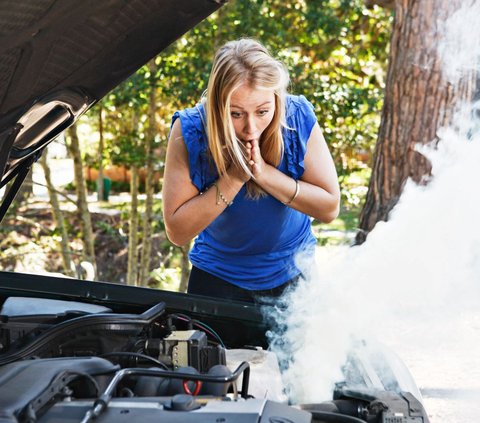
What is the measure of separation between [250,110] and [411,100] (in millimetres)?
3566

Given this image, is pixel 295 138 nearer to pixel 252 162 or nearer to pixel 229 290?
pixel 252 162

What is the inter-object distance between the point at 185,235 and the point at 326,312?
23.0 inches

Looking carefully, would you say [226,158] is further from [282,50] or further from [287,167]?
[282,50]

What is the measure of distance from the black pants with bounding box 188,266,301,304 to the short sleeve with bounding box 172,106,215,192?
36 centimetres

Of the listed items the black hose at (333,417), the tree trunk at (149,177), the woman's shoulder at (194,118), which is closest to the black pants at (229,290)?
the woman's shoulder at (194,118)

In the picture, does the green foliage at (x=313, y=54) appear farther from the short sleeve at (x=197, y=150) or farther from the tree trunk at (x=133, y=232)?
the short sleeve at (x=197, y=150)

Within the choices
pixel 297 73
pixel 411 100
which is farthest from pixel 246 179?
pixel 297 73

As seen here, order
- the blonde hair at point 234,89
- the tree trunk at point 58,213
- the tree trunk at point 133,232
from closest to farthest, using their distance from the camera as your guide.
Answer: the blonde hair at point 234,89
the tree trunk at point 58,213
the tree trunk at point 133,232

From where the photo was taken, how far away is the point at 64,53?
2266 millimetres

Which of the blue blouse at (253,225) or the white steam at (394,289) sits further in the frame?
the blue blouse at (253,225)

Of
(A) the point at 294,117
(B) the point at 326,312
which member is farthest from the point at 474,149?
(B) the point at 326,312

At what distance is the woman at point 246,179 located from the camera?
2908 millimetres

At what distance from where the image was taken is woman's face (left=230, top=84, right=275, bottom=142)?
287cm

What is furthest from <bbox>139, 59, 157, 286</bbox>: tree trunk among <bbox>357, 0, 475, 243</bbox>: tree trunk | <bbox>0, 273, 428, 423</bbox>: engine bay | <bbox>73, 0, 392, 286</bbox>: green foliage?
<bbox>0, 273, 428, 423</bbox>: engine bay
